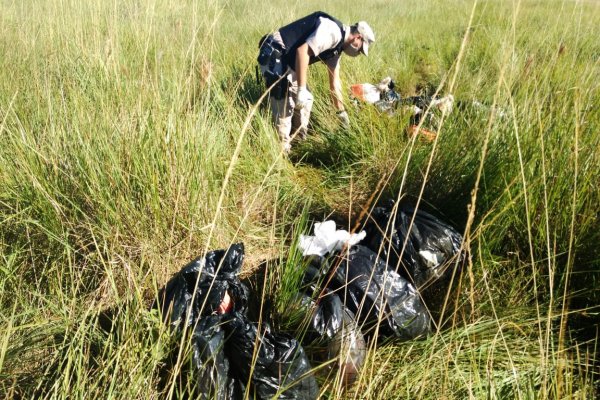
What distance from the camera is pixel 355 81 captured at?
14.4 feet

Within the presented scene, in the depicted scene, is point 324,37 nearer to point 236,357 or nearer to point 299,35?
point 299,35

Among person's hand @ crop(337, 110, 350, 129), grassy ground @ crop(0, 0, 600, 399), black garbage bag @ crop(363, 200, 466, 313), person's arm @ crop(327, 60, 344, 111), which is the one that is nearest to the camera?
grassy ground @ crop(0, 0, 600, 399)

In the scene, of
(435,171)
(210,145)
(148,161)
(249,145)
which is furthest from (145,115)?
(435,171)

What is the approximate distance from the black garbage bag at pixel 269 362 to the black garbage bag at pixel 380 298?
0.31 meters

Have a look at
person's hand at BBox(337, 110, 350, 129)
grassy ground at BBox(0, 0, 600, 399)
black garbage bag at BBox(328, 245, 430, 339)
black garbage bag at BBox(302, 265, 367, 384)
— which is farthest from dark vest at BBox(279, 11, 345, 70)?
black garbage bag at BBox(302, 265, 367, 384)

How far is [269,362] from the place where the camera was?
1412 mm

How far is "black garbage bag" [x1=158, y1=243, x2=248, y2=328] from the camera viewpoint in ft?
4.95

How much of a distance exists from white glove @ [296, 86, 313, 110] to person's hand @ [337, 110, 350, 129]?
0.90 feet

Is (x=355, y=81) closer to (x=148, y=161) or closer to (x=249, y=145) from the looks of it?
(x=249, y=145)

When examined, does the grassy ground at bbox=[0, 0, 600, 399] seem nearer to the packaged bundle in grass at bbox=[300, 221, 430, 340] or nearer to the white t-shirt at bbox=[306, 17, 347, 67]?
the packaged bundle in grass at bbox=[300, 221, 430, 340]

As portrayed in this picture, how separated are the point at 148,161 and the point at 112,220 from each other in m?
0.29

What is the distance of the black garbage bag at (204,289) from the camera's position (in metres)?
1.51

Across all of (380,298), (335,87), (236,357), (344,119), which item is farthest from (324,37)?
(236,357)

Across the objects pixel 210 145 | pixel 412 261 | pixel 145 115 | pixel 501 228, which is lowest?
pixel 412 261
